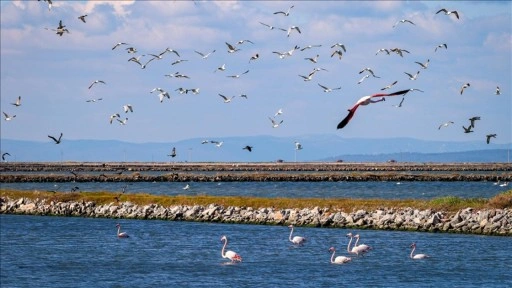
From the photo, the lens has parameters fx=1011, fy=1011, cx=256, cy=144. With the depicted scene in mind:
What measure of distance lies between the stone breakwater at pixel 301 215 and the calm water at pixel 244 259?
1129 millimetres

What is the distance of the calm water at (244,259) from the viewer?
4134cm

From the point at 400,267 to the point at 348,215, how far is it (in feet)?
51.7

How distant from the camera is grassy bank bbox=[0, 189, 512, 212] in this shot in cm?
5762

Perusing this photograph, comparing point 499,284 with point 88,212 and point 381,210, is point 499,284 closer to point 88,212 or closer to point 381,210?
point 381,210

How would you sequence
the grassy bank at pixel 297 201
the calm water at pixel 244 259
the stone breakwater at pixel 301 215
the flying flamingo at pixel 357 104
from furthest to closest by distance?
the grassy bank at pixel 297 201, the stone breakwater at pixel 301 215, the calm water at pixel 244 259, the flying flamingo at pixel 357 104

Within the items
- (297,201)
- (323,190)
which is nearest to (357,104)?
(297,201)

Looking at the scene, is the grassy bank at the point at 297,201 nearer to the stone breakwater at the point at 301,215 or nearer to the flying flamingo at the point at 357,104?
the stone breakwater at the point at 301,215

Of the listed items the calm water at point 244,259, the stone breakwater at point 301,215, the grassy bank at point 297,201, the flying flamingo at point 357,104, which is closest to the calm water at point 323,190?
the grassy bank at point 297,201

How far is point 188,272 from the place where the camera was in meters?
44.3

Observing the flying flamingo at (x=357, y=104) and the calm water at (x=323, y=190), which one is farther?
the calm water at (x=323, y=190)

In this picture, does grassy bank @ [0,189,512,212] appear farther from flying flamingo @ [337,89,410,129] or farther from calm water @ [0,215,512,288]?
flying flamingo @ [337,89,410,129]

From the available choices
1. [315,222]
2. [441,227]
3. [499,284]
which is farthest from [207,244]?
[499,284]

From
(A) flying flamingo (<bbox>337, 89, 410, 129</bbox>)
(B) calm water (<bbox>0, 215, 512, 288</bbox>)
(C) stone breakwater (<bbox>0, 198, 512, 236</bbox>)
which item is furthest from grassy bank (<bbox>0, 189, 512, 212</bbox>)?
(A) flying flamingo (<bbox>337, 89, 410, 129</bbox>)

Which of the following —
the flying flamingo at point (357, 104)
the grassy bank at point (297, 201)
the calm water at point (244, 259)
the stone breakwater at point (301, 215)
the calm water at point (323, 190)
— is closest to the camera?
the flying flamingo at point (357, 104)
